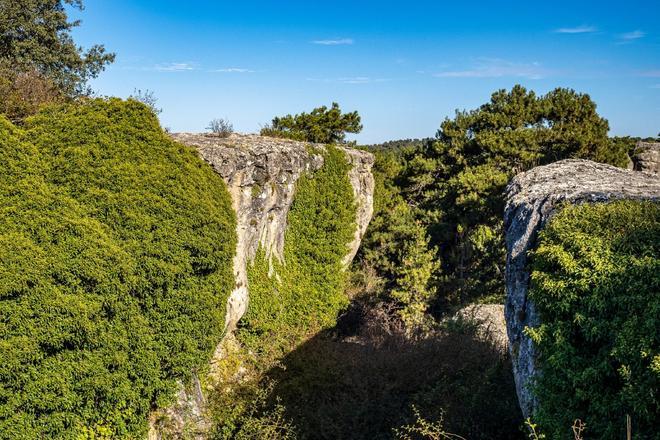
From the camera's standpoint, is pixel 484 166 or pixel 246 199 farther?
pixel 484 166

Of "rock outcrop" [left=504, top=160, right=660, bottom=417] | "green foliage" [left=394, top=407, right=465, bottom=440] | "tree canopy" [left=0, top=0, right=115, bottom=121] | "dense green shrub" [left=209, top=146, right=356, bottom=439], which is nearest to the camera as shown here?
"green foliage" [left=394, top=407, right=465, bottom=440]

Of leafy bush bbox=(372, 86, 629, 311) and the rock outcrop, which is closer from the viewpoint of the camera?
the rock outcrop

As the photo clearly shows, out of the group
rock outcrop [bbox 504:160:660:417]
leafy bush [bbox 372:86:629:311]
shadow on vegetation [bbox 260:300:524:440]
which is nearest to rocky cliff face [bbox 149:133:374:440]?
shadow on vegetation [bbox 260:300:524:440]

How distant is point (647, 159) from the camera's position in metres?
23.8

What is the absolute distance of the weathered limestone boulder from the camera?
23.6 metres

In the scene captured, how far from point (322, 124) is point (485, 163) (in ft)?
27.8

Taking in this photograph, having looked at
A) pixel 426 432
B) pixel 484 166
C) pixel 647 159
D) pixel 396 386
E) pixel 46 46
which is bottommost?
pixel 396 386

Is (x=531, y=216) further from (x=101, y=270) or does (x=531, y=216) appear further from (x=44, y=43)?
(x=44, y=43)

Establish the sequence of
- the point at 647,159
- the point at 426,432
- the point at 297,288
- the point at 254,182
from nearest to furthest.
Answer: the point at 426,432, the point at 254,182, the point at 297,288, the point at 647,159

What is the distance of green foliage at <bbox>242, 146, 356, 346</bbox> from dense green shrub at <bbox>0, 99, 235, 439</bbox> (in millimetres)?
3682

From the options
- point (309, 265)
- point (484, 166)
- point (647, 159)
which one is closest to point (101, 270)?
point (309, 265)

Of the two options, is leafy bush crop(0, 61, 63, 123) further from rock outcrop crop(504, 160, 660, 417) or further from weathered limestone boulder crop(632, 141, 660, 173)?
weathered limestone boulder crop(632, 141, 660, 173)

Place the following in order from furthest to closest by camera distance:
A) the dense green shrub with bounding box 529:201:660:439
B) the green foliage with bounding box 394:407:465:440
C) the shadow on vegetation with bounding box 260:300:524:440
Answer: the shadow on vegetation with bounding box 260:300:524:440 → the green foliage with bounding box 394:407:465:440 → the dense green shrub with bounding box 529:201:660:439

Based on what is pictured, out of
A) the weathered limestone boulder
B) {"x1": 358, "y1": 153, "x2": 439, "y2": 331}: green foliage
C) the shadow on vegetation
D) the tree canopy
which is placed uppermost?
the tree canopy
